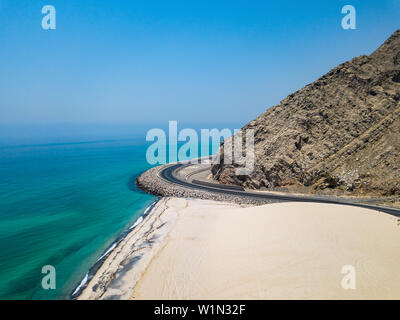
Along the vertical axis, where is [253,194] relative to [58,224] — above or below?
above

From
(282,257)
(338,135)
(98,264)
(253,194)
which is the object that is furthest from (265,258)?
(338,135)

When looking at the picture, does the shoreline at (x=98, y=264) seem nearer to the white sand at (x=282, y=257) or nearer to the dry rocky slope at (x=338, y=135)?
the white sand at (x=282, y=257)

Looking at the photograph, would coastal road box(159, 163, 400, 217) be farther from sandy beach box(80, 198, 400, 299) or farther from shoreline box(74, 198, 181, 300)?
shoreline box(74, 198, 181, 300)

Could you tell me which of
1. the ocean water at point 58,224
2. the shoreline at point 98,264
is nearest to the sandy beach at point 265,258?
the shoreline at point 98,264

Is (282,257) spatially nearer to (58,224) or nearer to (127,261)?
(127,261)
